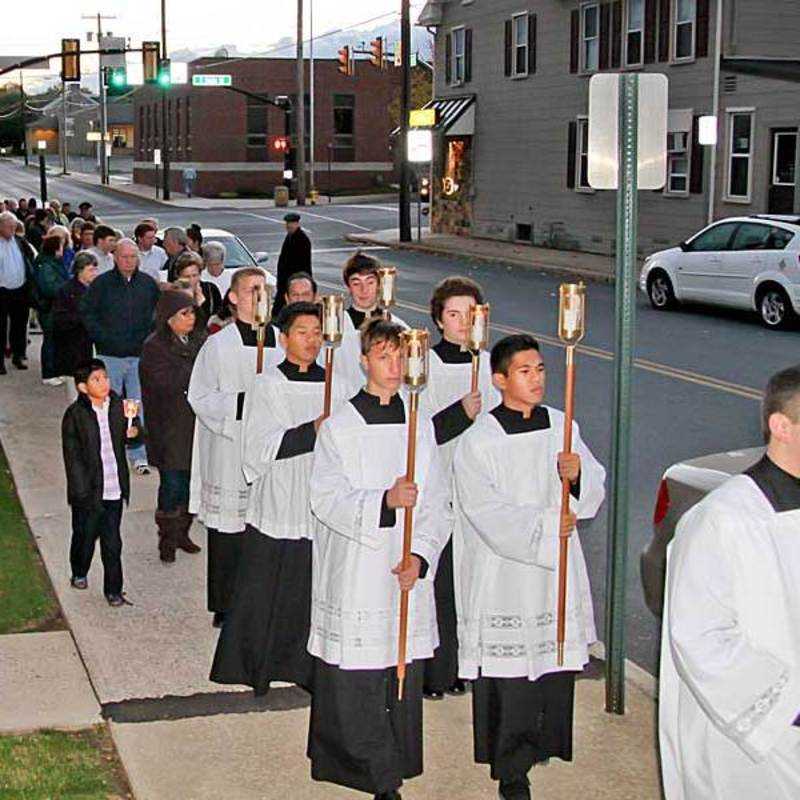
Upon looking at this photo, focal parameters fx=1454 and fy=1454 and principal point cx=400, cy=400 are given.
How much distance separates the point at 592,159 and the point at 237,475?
2.38 metres

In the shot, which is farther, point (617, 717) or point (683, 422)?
point (683, 422)

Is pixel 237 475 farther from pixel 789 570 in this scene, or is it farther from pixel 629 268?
pixel 789 570

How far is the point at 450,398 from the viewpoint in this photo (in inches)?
273

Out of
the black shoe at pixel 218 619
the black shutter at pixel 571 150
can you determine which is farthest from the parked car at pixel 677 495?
the black shutter at pixel 571 150

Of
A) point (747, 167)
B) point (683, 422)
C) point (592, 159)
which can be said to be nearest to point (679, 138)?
point (747, 167)

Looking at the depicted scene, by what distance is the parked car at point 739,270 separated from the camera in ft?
67.5

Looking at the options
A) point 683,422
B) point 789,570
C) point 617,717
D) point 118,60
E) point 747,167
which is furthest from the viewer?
point 118,60

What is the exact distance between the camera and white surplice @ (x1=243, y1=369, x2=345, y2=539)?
6.37m

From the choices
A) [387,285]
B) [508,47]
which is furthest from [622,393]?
[508,47]

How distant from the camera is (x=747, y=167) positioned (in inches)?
1168

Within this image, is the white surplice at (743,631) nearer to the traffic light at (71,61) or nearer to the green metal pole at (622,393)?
the green metal pole at (622,393)

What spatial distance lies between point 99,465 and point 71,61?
29933 millimetres

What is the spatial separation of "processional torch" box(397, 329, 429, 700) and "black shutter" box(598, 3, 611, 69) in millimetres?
30300

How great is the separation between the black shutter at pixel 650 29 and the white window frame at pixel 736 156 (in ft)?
10.2
